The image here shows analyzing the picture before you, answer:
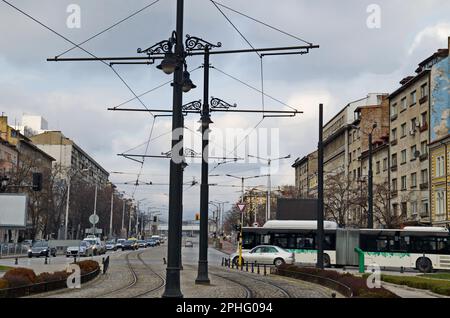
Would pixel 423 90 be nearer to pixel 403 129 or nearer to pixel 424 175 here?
pixel 403 129

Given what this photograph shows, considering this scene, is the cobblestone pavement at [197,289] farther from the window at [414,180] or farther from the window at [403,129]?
the window at [403,129]

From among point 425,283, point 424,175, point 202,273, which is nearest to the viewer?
point 202,273

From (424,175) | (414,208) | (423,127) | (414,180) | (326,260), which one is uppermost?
(423,127)

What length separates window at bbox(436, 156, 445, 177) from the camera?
54094 millimetres

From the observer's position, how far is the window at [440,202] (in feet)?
176

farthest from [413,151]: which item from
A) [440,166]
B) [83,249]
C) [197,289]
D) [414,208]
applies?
[197,289]

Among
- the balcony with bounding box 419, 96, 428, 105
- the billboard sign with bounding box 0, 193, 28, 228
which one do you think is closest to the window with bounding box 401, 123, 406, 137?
the balcony with bounding box 419, 96, 428, 105

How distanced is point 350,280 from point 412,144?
4549cm

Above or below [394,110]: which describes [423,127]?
below

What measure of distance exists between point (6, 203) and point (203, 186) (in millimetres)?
18764

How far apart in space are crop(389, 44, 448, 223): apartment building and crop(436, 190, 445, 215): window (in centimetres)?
222

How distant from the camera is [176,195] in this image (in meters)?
14.5
